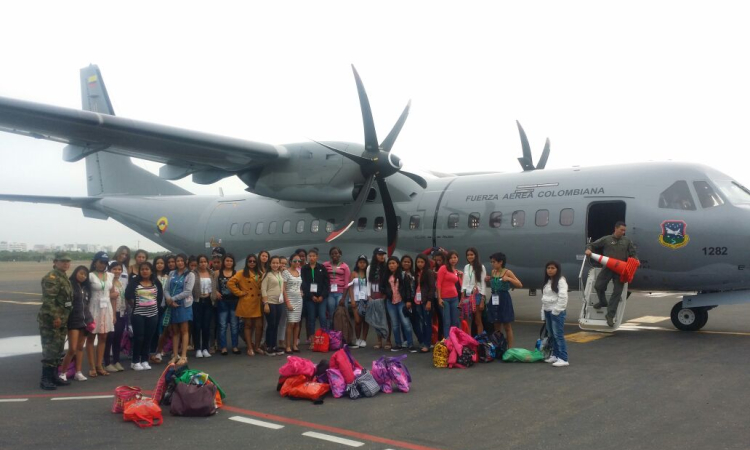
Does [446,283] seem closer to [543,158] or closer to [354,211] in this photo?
[354,211]

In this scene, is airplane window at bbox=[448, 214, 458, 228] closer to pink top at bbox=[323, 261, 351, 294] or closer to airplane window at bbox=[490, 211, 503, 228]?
airplane window at bbox=[490, 211, 503, 228]

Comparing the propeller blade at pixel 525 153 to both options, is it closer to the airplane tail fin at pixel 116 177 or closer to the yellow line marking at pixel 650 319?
the yellow line marking at pixel 650 319

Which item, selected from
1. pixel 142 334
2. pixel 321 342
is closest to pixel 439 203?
pixel 321 342

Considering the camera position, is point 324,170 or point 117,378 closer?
point 117,378

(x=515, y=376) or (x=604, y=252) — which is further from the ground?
(x=604, y=252)

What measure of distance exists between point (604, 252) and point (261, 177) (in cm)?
840

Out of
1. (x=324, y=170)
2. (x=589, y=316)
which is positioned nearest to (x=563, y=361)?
(x=589, y=316)

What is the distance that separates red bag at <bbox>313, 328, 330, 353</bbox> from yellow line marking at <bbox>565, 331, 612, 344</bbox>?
410cm

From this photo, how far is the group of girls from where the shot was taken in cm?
824

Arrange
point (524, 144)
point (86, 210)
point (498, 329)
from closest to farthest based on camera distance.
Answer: point (498, 329)
point (524, 144)
point (86, 210)

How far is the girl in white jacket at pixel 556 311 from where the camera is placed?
8.15 metres

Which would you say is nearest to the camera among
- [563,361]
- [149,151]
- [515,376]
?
[515,376]

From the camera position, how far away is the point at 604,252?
34.6 feet

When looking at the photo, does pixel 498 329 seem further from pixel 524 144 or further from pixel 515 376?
pixel 524 144
